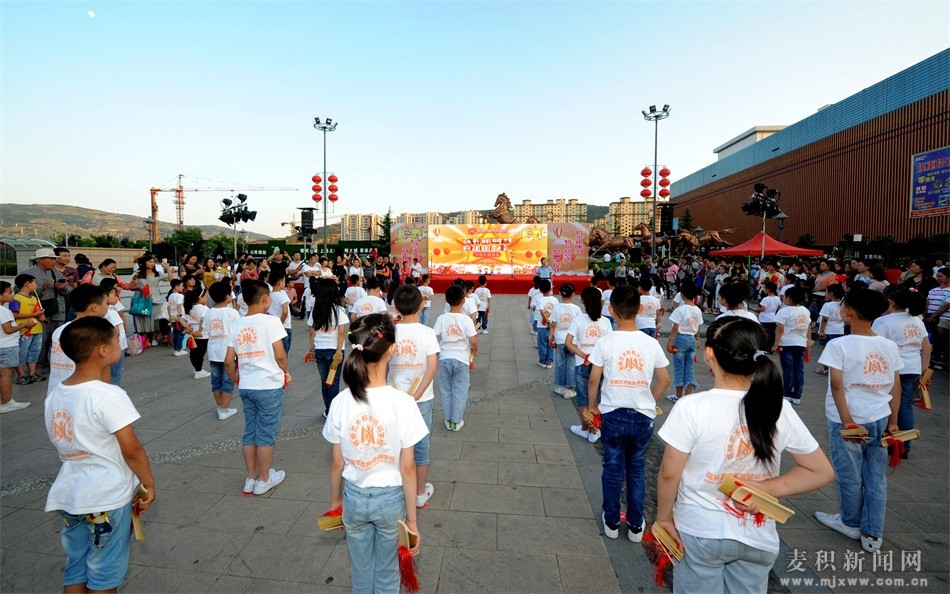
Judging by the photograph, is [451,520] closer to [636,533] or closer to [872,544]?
[636,533]

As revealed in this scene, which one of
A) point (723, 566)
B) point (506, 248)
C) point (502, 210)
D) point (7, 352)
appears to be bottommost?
point (723, 566)

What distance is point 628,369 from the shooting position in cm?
298

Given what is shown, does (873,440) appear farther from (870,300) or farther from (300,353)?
(300,353)

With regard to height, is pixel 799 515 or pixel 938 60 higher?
pixel 938 60

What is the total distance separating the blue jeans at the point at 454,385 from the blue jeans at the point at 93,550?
2.94 m

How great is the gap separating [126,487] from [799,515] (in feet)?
14.2

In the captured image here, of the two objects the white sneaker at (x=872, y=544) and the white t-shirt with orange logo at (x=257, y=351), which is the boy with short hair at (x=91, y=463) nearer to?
the white t-shirt with orange logo at (x=257, y=351)

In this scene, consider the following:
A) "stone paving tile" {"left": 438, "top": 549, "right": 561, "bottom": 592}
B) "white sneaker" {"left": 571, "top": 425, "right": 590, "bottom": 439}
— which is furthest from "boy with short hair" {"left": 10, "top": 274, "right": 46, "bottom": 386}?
"white sneaker" {"left": 571, "top": 425, "right": 590, "bottom": 439}

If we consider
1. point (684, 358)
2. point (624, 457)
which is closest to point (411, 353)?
point (624, 457)

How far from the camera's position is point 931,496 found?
3639 millimetres

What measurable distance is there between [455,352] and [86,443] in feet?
9.94

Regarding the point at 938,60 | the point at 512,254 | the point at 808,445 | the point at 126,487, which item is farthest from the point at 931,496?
the point at 938,60

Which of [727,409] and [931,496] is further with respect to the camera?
[931,496]

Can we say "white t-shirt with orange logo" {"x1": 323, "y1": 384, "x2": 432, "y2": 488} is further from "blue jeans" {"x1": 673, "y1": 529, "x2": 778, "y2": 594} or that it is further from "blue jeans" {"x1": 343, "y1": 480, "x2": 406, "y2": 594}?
"blue jeans" {"x1": 673, "y1": 529, "x2": 778, "y2": 594}
